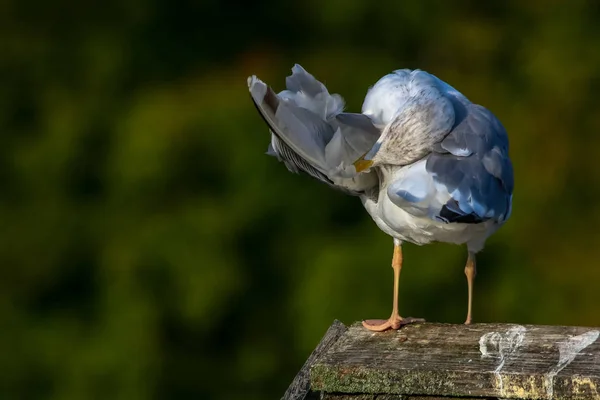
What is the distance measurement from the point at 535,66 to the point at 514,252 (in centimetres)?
108

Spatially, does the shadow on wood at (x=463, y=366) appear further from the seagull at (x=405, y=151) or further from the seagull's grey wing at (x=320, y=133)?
the seagull's grey wing at (x=320, y=133)

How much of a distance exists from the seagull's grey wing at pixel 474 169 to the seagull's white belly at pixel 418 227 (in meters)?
0.07

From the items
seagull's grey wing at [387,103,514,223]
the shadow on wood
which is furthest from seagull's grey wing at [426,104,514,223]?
the shadow on wood

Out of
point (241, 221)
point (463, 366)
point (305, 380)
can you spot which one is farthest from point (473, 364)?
→ point (241, 221)

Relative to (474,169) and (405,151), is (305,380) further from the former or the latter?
(474,169)

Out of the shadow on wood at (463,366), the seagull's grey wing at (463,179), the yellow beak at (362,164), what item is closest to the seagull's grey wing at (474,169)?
the seagull's grey wing at (463,179)

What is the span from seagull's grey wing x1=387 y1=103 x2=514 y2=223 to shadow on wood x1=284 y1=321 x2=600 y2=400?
561 millimetres

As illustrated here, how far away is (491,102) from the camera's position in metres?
6.23

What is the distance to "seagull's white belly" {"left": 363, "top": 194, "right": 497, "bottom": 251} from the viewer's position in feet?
10.4

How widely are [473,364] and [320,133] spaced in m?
1.16

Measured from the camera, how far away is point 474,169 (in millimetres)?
3166

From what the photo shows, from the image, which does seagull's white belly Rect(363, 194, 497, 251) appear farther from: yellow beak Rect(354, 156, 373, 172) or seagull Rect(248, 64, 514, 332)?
yellow beak Rect(354, 156, 373, 172)

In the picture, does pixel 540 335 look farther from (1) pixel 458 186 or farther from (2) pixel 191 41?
(2) pixel 191 41

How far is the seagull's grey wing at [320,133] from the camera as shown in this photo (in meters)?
3.17
